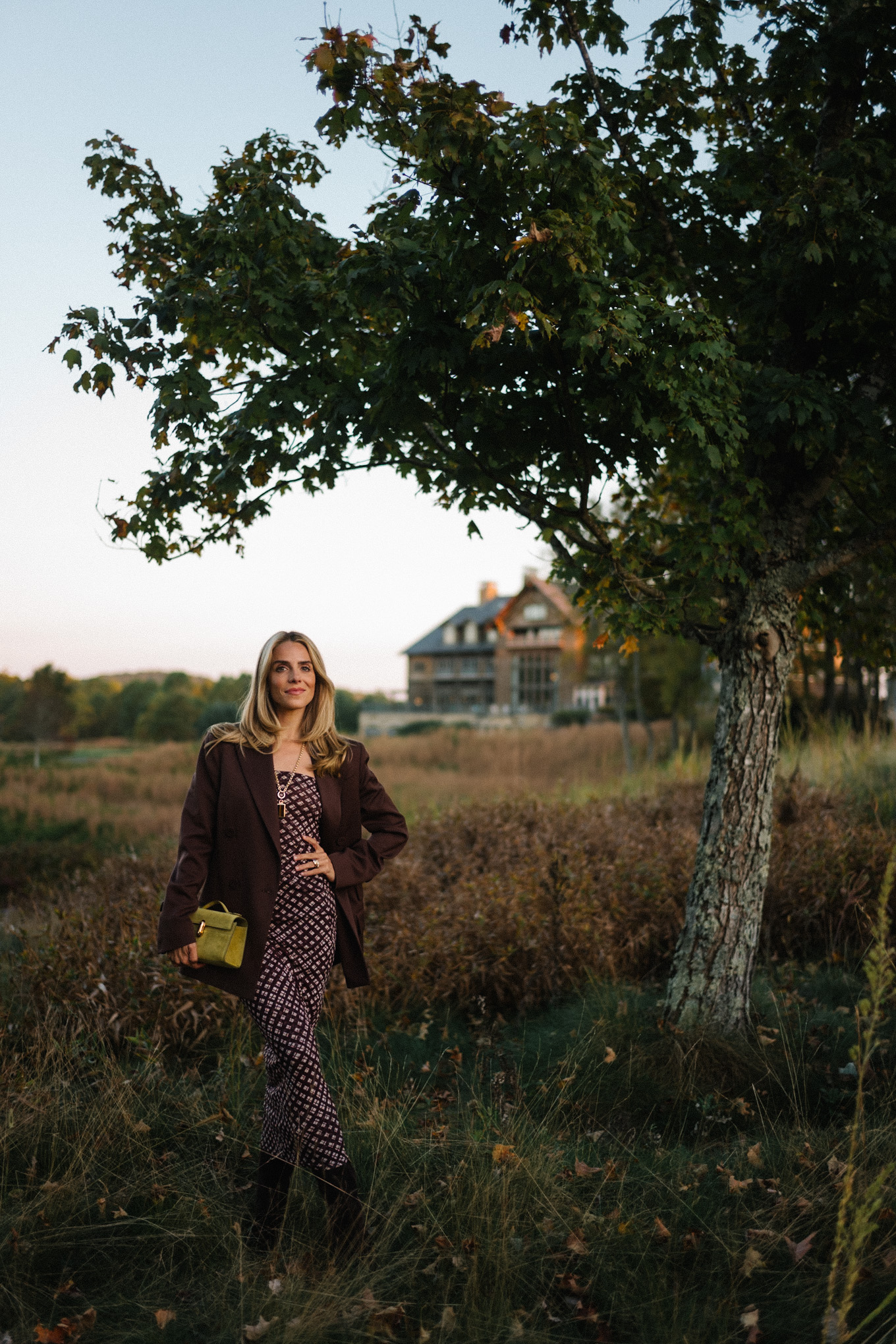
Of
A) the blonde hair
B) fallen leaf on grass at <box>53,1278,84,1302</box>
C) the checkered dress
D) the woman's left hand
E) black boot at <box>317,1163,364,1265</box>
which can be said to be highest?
the blonde hair

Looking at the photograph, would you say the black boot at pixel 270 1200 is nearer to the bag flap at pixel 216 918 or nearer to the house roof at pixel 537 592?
the bag flap at pixel 216 918

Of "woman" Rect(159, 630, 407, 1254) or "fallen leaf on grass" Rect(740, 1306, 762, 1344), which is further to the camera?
"woman" Rect(159, 630, 407, 1254)

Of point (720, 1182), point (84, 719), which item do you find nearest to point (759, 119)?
point (720, 1182)

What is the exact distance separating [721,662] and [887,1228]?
2.71 meters

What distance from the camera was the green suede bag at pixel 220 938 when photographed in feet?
9.77

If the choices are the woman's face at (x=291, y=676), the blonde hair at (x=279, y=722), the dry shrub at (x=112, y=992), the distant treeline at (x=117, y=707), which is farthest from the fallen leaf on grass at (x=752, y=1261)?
the distant treeline at (x=117, y=707)

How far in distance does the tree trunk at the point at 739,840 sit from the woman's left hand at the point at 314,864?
2356 millimetres

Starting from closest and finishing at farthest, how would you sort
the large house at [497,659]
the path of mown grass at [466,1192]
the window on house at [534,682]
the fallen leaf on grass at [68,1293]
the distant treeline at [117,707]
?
1. the path of mown grass at [466,1192]
2. the fallen leaf on grass at [68,1293]
3. the distant treeline at [117,707]
4. the large house at [497,659]
5. the window on house at [534,682]

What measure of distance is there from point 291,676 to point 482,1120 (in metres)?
1.96

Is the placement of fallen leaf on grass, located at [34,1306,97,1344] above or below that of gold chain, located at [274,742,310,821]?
below

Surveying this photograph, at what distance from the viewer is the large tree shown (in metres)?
3.58

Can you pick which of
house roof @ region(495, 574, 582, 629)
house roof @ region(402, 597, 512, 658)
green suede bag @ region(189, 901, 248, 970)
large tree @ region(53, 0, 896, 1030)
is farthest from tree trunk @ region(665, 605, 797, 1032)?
house roof @ region(402, 597, 512, 658)

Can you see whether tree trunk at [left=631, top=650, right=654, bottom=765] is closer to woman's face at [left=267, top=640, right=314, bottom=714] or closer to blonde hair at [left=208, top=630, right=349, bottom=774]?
blonde hair at [left=208, top=630, right=349, bottom=774]

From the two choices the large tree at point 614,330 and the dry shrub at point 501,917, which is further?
the dry shrub at point 501,917
